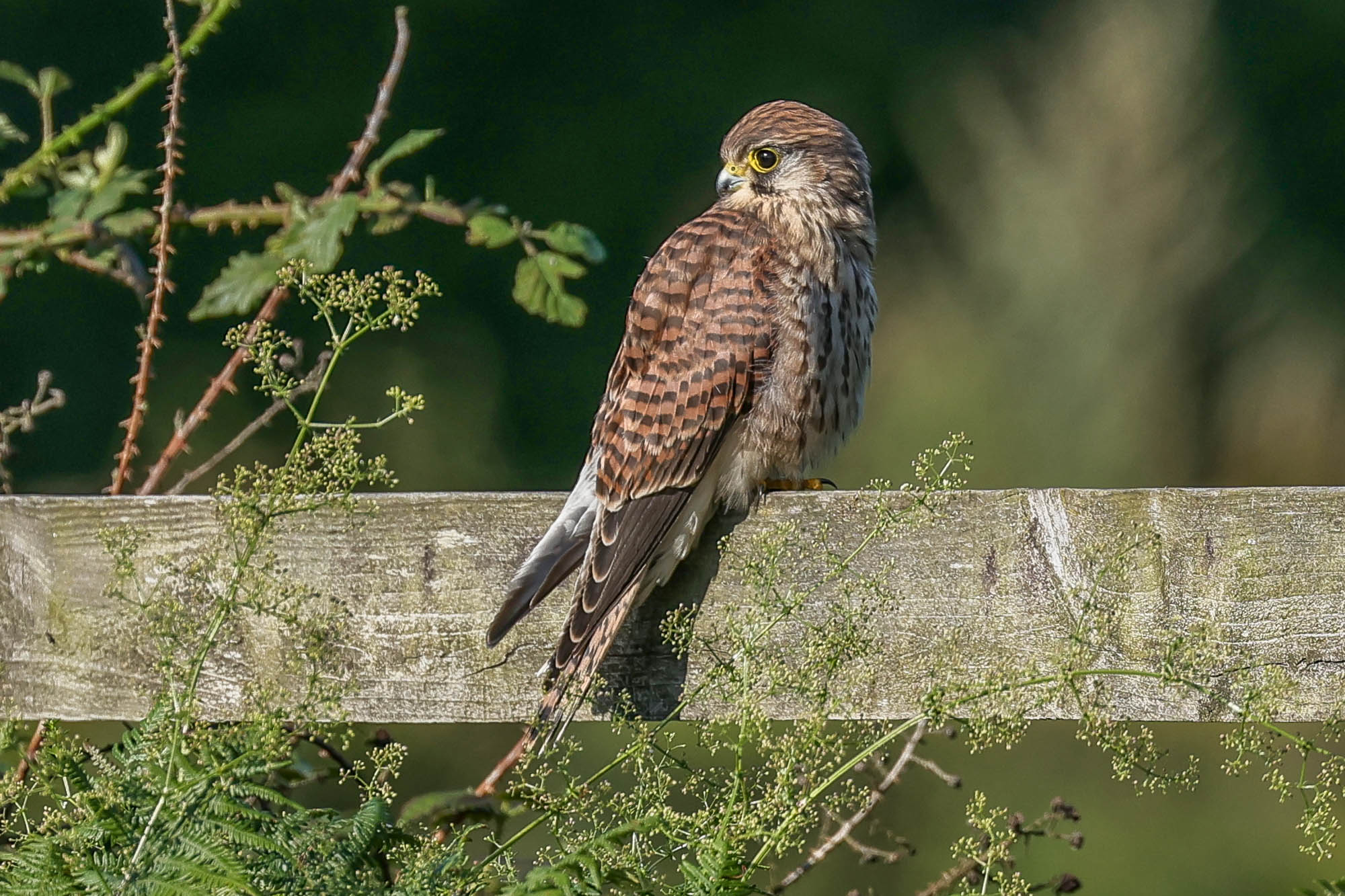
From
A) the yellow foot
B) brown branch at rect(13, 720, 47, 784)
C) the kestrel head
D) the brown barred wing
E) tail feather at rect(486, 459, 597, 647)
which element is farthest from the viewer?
the kestrel head

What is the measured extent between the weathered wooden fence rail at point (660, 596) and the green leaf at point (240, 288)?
0.23 meters

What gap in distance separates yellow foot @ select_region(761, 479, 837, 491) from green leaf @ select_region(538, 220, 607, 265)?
0.56m

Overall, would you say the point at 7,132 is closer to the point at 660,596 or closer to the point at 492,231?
the point at 492,231

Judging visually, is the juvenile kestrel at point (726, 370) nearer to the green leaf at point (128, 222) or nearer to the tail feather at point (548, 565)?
the tail feather at point (548, 565)

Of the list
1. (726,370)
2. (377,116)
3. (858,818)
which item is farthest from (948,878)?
(377,116)

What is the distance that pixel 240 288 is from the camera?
1630 millimetres

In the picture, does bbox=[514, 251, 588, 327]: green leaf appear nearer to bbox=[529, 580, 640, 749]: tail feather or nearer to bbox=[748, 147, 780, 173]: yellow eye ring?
bbox=[529, 580, 640, 749]: tail feather

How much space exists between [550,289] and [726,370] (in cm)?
40

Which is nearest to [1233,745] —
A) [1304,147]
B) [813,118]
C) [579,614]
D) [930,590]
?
[930,590]

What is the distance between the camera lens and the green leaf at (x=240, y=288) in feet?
5.30

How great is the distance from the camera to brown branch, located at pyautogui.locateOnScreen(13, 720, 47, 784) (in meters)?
1.39

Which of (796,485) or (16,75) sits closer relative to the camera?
(16,75)

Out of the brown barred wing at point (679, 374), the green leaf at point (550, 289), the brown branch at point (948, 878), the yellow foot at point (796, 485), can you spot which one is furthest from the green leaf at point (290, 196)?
the brown branch at point (948, 878)

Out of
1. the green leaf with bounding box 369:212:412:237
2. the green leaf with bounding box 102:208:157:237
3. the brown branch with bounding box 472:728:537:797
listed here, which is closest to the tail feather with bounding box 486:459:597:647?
the brown branch with bounding box 472:728:537:797
